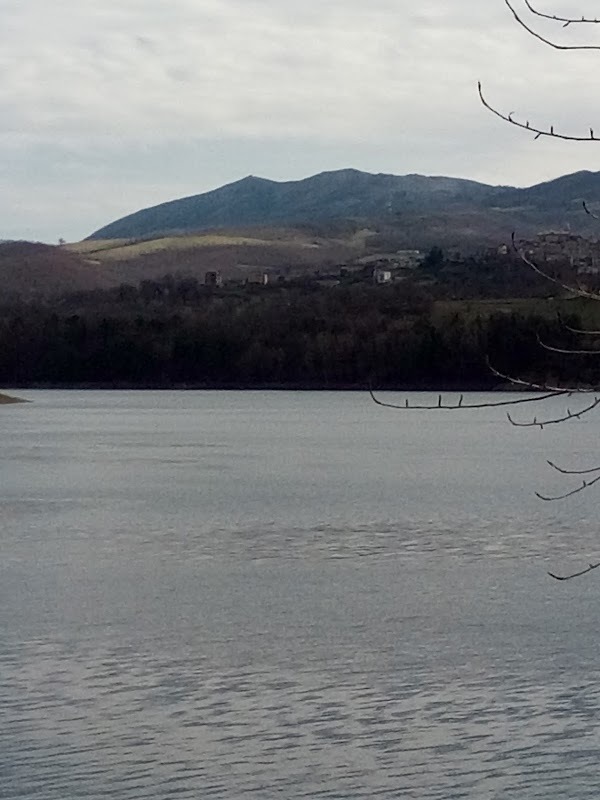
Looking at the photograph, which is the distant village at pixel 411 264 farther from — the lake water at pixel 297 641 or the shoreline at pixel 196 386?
the shoreline at pixel 196 386

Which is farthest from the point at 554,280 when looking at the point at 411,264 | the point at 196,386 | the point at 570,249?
the point at 411,264

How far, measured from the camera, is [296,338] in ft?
327

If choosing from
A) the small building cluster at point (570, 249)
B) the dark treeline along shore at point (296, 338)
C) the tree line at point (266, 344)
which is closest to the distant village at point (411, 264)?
the small building cluster at point (570, 249)

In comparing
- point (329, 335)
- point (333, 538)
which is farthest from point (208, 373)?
point (333, 538)

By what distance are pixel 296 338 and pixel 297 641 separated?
3248 inches

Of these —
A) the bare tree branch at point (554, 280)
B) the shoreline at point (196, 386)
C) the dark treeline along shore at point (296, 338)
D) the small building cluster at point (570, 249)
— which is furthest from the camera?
the shoreline at point (196, 386)

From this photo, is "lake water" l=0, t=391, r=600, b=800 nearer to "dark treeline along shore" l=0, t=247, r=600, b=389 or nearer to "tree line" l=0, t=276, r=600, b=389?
"dark treeline along shore" l=0, t=247, r=600, b=389

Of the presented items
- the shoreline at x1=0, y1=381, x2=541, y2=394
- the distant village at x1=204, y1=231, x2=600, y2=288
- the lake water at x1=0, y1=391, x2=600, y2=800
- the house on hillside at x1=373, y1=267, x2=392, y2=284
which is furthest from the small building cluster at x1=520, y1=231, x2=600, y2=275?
the house on hillside at x1=373, y1=267, x2=392, y2=284

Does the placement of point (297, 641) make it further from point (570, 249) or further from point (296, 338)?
point (296, 338)

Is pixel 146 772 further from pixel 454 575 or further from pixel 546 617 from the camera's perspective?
pixel 454 575

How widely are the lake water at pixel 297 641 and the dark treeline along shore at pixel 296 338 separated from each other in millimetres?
53042

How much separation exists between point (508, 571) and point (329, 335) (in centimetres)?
7610

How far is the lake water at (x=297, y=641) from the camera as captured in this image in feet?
42.4

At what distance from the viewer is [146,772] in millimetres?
12758
